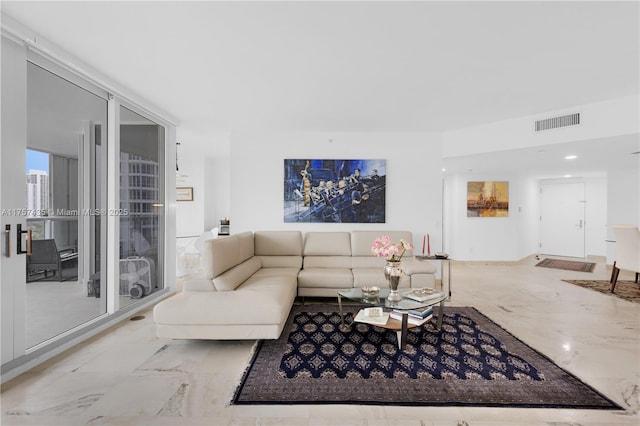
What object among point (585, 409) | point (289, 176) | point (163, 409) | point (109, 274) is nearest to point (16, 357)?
point (109, 274)

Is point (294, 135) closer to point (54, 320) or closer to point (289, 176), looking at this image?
point (289, 176)

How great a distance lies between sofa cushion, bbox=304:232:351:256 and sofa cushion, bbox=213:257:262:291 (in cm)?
86

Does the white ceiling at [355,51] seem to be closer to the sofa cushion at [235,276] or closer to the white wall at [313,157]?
the white wall at [313,157]

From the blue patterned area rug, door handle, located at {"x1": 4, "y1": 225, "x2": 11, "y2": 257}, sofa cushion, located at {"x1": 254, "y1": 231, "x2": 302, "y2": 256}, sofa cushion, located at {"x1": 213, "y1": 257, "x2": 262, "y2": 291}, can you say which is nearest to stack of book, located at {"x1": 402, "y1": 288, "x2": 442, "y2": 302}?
the blue patterned area rug

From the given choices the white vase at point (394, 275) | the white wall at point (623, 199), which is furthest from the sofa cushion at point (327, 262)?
the white wall at point (623, 199)

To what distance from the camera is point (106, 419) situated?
1.65 meters

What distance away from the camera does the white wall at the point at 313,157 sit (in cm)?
469

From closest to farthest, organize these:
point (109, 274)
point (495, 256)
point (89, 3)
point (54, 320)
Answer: point (89, 3) < point (54, 320) < point (109, 274) < point (495, 256)

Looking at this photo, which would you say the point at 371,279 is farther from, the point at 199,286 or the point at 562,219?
the point at 562,219

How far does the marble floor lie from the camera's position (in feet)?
5.42

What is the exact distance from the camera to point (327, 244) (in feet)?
14.0

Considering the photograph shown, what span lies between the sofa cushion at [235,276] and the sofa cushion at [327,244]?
862 mm

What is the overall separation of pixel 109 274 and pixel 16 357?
3.52 ft

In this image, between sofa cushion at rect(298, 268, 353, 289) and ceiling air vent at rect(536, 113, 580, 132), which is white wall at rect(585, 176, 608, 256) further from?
sofa cushion at rect(298, 268, 353, 289)
